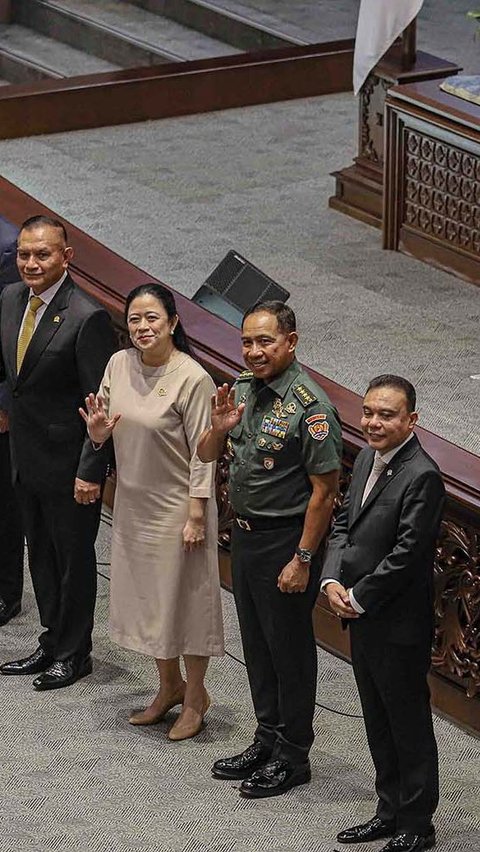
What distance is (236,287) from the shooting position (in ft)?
20.5

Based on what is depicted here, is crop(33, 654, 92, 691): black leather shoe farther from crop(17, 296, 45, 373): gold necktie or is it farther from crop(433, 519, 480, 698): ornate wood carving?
crop(433, 519, 480, 698): ornate wood carving

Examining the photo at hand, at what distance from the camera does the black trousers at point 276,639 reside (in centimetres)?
448

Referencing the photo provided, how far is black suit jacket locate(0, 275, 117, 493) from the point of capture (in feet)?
16.3

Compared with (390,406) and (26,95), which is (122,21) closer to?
(26,95)

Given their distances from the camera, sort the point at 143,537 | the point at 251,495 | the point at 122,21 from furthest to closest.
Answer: the point at 122,21, the point at 143,537, the point at 251,495

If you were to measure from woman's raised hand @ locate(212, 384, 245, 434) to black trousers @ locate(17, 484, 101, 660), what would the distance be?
33.4 inches

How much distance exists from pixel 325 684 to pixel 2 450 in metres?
1.29

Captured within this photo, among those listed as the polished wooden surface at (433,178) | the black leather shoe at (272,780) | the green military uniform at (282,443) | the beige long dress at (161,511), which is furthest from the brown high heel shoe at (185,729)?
the polished wooden surface at (433,178)

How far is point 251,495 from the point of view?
14.6 feet

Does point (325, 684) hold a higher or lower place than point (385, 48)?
lower

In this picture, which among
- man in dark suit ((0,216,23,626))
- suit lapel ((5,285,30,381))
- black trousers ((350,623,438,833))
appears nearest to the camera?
black trousers ((350,623,438,833))

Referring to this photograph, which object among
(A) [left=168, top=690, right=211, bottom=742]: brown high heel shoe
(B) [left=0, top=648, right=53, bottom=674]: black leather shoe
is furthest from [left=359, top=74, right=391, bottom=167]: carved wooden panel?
A: (A) [left=168, top=690, right=211, bottom=742]: brown high heel shoe

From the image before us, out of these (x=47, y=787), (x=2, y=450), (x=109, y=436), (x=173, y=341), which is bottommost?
(x=47, y=787)

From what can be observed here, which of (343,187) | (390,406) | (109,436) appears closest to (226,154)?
(343,187)
